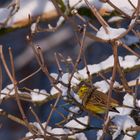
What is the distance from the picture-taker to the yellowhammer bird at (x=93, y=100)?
6.01ft

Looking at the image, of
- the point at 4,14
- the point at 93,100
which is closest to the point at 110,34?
the point at 93,100

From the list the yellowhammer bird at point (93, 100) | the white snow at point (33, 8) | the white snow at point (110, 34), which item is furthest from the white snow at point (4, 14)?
the white snow at point (110, 34)

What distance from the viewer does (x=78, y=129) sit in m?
1.94

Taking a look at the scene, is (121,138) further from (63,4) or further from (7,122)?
(7,122)

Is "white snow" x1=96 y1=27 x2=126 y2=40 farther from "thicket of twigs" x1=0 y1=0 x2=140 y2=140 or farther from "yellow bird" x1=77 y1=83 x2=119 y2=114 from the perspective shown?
"yellow bird" x1=77 y1=83 x2=119 y2=114

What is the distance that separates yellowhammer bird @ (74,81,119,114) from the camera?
183 centimetres

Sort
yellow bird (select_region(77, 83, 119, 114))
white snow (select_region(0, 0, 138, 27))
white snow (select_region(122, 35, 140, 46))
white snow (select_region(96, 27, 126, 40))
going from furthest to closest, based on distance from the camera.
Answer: white snow (select_region(122, 35, 140, 46)) → white snow (select_region(0, 0, 138, 27)) → yellow bird (select_region(77, 83, 119, 114)) → white snow (select_region(96, 27, 126, 40))

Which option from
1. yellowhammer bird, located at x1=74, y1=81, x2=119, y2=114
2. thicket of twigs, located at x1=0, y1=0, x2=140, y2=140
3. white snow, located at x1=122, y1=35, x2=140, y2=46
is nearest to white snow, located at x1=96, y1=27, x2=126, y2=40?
thicket of twigs, located at x1=0, y1=0, x2=140, y2=140

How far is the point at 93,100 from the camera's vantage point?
186cm

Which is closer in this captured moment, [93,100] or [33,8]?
[93,100]

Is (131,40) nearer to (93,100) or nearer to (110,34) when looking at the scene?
(93,100)

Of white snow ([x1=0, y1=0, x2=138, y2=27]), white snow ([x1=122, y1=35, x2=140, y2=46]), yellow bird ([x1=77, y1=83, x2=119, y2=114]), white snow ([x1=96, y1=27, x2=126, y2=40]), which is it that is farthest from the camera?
→ white snow ([x1=122, y1=35, x2=140, y2=46])

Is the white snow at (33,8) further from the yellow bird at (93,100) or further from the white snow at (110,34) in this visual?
the white snow at (110,34)

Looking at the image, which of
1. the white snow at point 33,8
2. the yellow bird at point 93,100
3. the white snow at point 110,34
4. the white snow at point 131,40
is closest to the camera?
the white snow at point 110,34
